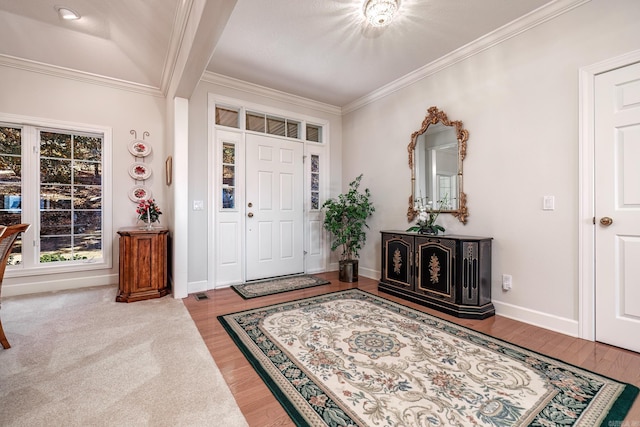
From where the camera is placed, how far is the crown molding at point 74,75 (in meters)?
3.26

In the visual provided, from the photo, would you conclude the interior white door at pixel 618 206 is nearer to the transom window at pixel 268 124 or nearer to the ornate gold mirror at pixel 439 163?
the ornate gold mirror at pixel 439 163

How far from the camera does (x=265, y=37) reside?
2.89 metres

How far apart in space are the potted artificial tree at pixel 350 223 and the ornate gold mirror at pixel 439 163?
73 centimetres

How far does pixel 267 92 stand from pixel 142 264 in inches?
111

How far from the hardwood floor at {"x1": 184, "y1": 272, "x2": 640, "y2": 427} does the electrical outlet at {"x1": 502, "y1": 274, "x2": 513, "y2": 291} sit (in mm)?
299

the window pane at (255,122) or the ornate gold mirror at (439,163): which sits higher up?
the window pane at (255,122)

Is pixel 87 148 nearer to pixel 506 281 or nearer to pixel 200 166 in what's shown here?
pixel 200 166

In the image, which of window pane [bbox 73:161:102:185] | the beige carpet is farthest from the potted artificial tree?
window pane [bbox 73:161:102:185]

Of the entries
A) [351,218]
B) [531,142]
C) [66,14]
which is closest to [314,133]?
[351,218]

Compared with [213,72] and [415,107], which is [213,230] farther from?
[415,107]

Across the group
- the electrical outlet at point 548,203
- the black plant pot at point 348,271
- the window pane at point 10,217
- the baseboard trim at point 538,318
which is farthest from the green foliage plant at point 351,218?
the window pane at point 10,217

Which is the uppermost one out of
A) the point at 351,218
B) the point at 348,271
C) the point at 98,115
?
the point at 98,115

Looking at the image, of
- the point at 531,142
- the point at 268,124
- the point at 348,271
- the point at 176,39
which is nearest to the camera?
the point at 531,142

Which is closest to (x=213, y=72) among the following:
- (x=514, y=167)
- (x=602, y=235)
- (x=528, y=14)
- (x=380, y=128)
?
(x=380, y=128)
